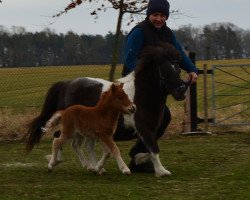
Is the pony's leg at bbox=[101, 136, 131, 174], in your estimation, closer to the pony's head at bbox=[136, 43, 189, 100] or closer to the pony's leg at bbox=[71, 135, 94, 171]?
the pony's leg at bbox=[71, 135, 94, 171]

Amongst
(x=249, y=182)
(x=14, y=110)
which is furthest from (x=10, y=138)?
(x=249, y=182)

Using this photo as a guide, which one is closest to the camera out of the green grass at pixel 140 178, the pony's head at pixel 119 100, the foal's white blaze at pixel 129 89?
the green grass at pixel 140 178

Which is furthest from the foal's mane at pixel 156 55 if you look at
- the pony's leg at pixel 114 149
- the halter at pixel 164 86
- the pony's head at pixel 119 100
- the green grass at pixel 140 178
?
the green grass at pixel 140 178

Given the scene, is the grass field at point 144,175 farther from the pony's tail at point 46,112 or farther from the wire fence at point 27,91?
the pony's tail at point 46,112

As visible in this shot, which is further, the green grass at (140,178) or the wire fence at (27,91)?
the wire fence at (27,91)

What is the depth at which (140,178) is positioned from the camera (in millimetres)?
6926

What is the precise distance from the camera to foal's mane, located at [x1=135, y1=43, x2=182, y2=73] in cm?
701

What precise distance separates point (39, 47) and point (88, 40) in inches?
134

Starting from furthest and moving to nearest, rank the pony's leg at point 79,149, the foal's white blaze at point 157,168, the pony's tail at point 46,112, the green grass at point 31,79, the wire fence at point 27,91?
the green grass at point 31,79
the wire fence at point 27,91
the pony's tail at point 46,112
the pony's leg at point 79,149
the foal's white blaze at point 157,168

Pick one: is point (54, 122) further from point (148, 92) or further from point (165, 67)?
point (165, 67)

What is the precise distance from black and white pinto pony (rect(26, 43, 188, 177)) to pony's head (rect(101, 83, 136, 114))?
1.17 ft

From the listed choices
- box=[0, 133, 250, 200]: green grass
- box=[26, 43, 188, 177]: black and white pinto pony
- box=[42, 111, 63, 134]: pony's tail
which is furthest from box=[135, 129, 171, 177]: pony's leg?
box=[42, 111, 63, 134]: pony's tail

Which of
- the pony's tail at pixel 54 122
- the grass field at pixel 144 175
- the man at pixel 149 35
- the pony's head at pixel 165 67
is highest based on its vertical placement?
the man at pixel 149 35

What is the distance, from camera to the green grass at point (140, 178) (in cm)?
574
